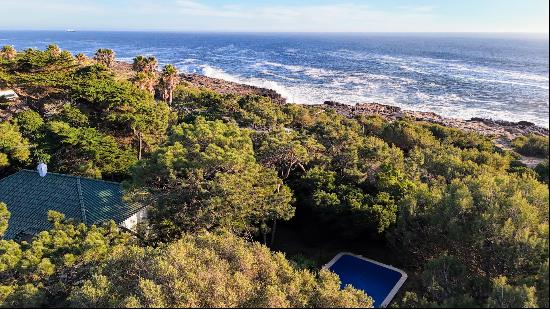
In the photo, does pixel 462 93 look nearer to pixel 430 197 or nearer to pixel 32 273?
pixel 430 197

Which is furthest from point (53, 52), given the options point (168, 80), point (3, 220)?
point (3, 220)

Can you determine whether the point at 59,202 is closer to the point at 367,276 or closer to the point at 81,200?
the point at 81,200

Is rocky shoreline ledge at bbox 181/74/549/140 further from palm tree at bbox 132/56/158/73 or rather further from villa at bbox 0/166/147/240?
villa at bbox 0/166/147/240

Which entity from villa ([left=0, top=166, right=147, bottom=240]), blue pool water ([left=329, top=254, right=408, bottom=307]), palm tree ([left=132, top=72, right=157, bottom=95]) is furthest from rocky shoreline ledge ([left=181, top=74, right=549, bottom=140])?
villa ([left=0, top=166, right=147, bottom=240])

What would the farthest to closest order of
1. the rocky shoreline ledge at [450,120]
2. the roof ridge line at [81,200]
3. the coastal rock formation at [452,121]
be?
the coastal rock formation at [452,121]
the rocky shoreline ledge at [450,120]
the roof ridge line at [81,200]

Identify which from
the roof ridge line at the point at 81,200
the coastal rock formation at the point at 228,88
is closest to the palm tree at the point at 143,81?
the roof ridge line at the point at 81,200

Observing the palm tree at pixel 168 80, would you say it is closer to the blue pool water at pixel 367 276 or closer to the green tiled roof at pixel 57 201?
the green tiled roof at pixel 57 201

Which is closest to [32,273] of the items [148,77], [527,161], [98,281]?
[98,281]
